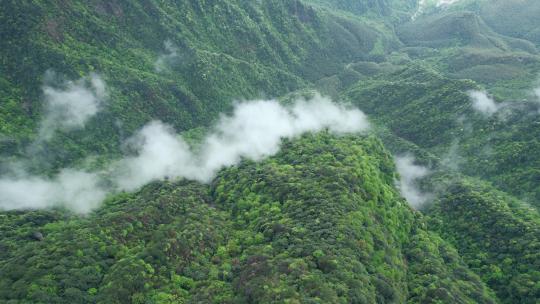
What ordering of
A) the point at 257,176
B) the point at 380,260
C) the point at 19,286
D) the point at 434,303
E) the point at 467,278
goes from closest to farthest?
the point at 19,286
the point at 434,303
the point at 380,260
the point at 467,278
the point at 257,176

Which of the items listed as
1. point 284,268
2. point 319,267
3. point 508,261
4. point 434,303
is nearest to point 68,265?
point 284,268

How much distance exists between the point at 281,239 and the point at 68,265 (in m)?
62.3

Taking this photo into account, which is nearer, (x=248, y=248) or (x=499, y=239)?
(x=248, y=248)

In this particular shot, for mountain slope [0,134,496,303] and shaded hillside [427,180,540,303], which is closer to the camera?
mountain slope [0,134,496,303]

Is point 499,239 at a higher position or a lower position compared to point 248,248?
higher

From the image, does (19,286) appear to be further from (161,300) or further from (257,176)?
(257,176)

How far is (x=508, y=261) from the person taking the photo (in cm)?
15925

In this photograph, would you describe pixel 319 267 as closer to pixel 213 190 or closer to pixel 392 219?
pixel 392 219


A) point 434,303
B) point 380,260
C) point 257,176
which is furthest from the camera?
point 257,176

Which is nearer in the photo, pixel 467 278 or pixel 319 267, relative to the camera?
pixel 319 267

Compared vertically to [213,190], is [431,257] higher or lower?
lower

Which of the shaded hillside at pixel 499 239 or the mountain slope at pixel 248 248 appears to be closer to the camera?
the mountain slope at pixel 248 248

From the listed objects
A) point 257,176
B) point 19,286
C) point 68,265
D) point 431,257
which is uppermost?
point 257,176

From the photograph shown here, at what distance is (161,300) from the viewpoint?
118 metres
